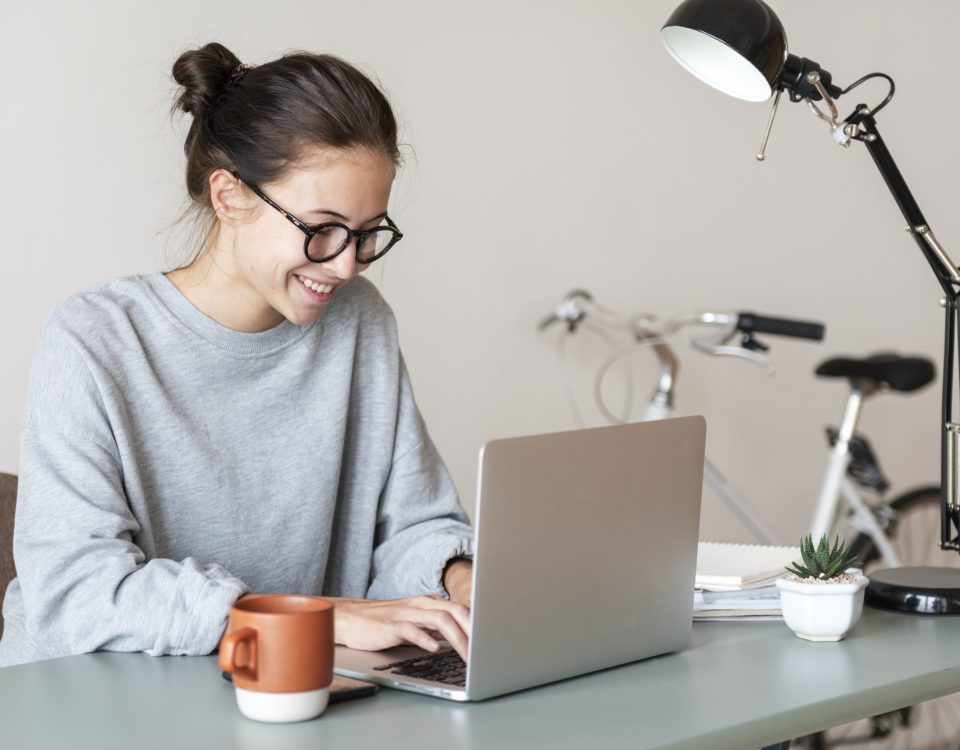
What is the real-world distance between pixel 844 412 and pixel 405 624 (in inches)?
82.8

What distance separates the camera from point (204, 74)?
1.53 meters

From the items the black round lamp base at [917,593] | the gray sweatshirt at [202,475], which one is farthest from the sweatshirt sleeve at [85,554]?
the black round lamp base at [917,593]

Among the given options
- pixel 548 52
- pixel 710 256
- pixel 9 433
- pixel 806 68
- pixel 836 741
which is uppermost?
pixel 548 52

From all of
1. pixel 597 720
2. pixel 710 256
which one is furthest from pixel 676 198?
pixel 597 720

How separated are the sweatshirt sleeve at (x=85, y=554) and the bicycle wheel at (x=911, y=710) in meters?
2.05

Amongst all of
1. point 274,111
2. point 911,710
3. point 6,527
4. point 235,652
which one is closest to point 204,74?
point 274,111

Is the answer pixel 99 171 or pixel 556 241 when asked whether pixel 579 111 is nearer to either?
pixel 556 241

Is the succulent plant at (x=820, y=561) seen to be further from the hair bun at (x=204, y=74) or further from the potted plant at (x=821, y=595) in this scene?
the hair bun at (x=204, y=74)

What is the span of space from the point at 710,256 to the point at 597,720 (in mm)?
2519

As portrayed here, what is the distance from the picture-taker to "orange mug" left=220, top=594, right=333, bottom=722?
93 cm

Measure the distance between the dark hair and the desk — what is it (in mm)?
616

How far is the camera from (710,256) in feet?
11.1

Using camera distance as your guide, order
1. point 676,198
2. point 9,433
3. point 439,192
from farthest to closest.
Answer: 1. point 676,198
2. point 439,192
3. point 9,433

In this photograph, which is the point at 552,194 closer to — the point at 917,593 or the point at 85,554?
the point at 917,593
